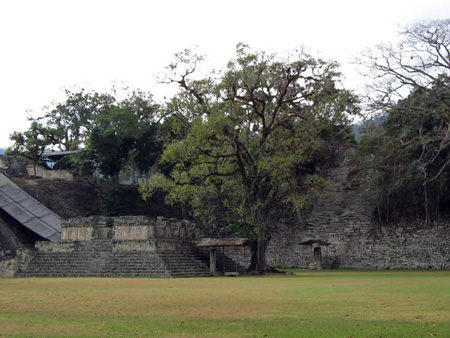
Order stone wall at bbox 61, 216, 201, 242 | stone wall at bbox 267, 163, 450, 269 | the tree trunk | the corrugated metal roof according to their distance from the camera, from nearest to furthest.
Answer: the corrugated metal roof < stone wall at bbox 61, 216, 201, 242 < the tree trunk < stone wall at bbox 267, 163, 450, 269

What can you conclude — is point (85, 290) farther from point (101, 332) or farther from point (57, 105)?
point (57, 105)

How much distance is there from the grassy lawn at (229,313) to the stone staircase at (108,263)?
9591 millimetres

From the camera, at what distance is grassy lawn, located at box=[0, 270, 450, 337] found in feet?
29.5

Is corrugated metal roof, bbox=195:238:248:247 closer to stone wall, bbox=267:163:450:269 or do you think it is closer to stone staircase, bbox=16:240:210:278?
stone staircase, bbox=16:240:210:278

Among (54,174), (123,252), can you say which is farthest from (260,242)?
(54,174)

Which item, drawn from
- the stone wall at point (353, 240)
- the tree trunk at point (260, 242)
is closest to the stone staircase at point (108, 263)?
the tree trunk at point (260, 242)

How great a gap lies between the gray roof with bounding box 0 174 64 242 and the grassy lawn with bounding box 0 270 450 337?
680 inches

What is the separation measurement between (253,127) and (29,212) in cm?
1423

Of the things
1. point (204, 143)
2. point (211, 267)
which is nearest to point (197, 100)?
point (204, 143)

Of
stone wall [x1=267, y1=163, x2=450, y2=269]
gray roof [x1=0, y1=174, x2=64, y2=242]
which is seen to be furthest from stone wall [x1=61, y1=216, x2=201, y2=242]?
stone wall [x1=267, y1=163, x2=450, y2=269]

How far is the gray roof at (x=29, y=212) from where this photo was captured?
109 ft

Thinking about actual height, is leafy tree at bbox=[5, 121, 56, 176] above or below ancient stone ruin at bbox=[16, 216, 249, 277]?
above

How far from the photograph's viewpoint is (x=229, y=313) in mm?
11383

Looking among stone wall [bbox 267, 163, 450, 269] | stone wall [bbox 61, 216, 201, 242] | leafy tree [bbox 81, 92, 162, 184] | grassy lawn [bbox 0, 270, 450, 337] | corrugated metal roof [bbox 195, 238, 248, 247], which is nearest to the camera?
grassy lawn [bbox 0, 270, 450, 337]
